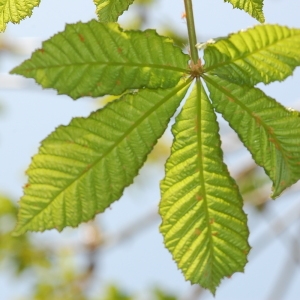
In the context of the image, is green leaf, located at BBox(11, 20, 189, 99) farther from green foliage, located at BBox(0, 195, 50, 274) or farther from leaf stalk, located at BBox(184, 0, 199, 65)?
→ green foliage, located at BBox(0, 195, 50, 274)

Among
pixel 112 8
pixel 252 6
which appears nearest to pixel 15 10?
pixel 112 8

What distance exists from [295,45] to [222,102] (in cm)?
22

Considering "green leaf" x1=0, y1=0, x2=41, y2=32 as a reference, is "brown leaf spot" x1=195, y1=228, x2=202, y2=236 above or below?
below

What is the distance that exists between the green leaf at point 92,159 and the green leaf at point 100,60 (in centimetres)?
6

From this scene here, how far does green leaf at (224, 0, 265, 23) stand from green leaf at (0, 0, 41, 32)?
490 millimetres

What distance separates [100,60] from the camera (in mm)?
1403

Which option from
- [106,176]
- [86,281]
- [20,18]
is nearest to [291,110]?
[106,176]

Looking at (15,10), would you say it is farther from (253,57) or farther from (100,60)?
(253,57)

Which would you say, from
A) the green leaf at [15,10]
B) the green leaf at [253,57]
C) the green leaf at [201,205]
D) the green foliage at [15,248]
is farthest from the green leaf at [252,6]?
the green foliage at [15,248]

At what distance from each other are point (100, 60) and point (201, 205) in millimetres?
450

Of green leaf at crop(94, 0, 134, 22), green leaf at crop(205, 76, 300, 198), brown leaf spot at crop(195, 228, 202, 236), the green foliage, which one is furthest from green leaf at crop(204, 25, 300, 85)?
the green foliage

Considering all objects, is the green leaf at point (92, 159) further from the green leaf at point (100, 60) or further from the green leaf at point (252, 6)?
the green leaf at point (252, 6)

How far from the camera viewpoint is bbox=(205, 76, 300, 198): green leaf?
1.43 metres

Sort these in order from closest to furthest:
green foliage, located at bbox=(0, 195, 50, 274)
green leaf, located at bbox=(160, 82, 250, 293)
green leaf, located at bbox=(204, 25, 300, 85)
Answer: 1. green leaf, located at bbox=(204, 25, 300, 85)
2. green leaf, located at bbox=(160, 82, 250, 293)
3. green foliage, located at bbox=(0, 195, 50, 274)
